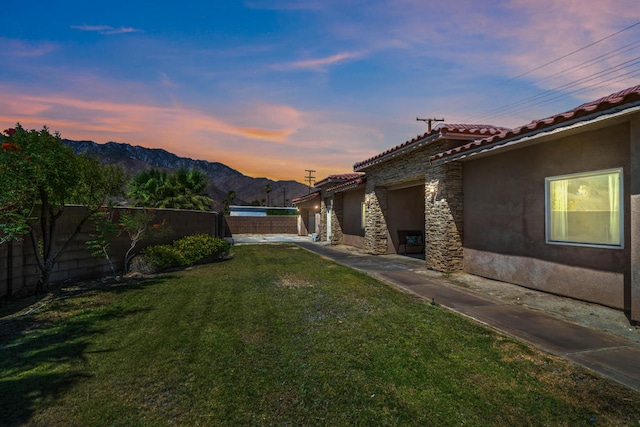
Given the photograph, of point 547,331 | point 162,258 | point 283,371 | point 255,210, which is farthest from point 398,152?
point 255,210

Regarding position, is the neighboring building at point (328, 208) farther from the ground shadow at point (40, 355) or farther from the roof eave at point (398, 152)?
the ground shadow at point (40, 355)

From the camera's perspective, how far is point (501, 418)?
8.83 feet

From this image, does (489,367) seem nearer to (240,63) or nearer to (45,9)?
(240,63)

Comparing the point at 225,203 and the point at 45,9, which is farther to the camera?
the point at 225,203

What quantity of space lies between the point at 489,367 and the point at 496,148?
535 centimetres

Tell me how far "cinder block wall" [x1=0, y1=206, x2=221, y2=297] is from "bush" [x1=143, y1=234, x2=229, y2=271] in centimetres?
71

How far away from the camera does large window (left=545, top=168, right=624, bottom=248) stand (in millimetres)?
5688

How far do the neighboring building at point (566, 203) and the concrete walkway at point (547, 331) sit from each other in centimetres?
106

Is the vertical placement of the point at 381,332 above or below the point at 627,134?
below

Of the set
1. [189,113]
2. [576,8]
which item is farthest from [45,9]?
[576,8]

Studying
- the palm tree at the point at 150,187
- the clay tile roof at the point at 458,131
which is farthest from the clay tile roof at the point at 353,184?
the palm tree at the point at 150,187

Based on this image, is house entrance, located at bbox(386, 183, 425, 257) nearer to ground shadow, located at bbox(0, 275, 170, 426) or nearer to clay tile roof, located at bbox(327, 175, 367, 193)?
clay tile roof, located at bbox(327, 175, 367, 193)

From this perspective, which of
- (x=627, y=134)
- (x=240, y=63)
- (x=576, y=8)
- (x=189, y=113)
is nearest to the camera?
(x=627, y=134)

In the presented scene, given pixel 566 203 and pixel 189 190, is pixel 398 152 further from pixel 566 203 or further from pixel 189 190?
pixel 189 190
